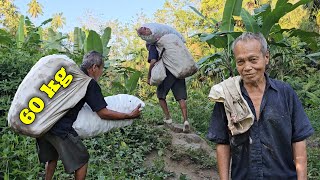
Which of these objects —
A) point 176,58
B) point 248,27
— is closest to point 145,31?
point 176,58

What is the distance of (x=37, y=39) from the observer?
25.3 feet

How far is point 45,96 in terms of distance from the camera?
3.03m

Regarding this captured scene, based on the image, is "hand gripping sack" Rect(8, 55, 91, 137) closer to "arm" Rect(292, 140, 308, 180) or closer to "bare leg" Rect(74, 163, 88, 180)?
"bare leg" Rect(74, 163, 88, 180)

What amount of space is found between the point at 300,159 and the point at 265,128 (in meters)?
0.21

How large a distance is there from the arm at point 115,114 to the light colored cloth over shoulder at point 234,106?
1.46 m

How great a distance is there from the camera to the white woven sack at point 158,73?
18.6ft

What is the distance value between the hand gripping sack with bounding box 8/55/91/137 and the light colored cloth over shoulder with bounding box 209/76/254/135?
4.88ft

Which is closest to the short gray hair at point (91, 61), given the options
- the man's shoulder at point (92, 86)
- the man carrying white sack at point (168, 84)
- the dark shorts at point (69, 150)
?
the man's shoulder at point (92, 86)

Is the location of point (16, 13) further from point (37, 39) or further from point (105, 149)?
point (105, 149)

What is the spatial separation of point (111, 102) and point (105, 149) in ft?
4.79

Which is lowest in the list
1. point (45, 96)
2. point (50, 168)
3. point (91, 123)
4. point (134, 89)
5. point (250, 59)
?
point (134, 89)

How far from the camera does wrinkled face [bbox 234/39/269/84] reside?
73.8 inches

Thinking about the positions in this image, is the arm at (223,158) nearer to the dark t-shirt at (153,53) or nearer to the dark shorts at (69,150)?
the dark shorts at (69,150)

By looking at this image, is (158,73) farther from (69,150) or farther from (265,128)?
(265,128)
